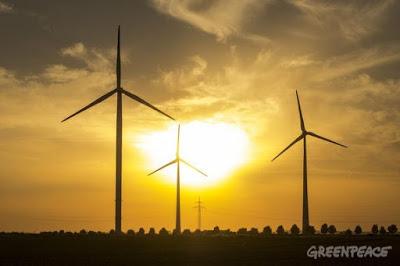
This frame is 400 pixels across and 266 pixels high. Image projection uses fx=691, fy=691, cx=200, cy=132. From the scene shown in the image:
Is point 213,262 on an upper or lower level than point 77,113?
lower

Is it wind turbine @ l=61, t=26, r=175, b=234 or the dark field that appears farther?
wind turbine @ l=61, t=26, r=175, b=234

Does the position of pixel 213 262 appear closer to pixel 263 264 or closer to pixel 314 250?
pixel 263 264

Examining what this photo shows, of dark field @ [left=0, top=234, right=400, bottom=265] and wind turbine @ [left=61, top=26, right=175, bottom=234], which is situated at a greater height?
wind turbine @ [left=61, top=26, right=175, bottom=234]

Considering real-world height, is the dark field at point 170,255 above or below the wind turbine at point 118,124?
below

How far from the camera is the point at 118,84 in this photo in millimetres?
157875

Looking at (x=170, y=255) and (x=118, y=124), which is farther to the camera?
(x=118, y=124)

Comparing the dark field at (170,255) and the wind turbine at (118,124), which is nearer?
the dark field at (170,255)

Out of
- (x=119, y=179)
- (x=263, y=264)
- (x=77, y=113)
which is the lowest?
(x=263, y=264)

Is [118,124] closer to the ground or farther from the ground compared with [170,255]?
farther from the ground

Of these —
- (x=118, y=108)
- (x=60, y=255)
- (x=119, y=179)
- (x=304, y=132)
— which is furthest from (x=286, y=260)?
(x=304, y=132)

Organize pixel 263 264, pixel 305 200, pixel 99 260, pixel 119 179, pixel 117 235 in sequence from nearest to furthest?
1. pixel 263 264
2. pixel 99 260
3. pixel 119 179
4. pixel 117 235
5. pixel 305 200

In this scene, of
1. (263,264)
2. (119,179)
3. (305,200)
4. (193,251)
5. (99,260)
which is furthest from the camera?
(305,200)

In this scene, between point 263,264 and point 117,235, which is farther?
point 117,235

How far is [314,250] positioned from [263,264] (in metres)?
30.1
